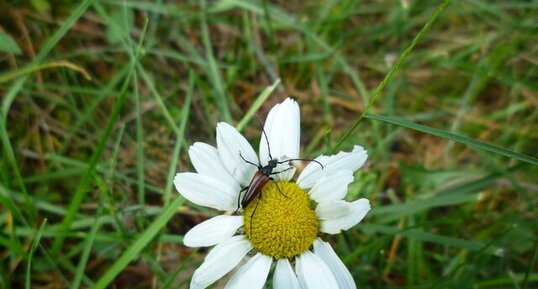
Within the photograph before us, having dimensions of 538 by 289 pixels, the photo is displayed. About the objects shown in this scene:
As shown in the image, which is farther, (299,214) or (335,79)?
(335,79)

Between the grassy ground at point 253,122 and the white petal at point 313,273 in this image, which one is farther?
the grassy ground at point 253,122

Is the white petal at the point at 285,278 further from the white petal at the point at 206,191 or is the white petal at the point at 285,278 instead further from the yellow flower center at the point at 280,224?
the white petal at the point at 206,191

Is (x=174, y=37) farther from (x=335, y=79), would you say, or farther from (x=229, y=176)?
(x=229, y=176)

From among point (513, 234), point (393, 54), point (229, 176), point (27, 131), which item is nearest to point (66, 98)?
point (27, 131)

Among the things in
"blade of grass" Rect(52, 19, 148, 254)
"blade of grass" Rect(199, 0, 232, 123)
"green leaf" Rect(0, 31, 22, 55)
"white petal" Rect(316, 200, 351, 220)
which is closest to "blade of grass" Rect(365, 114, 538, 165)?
"white petal" Rect(316, 200, 351, 220)

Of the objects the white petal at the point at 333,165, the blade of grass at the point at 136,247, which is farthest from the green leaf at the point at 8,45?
the white petal at the point at 333,165

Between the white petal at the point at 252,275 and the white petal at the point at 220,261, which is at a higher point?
the white petal at the point at 220,261
